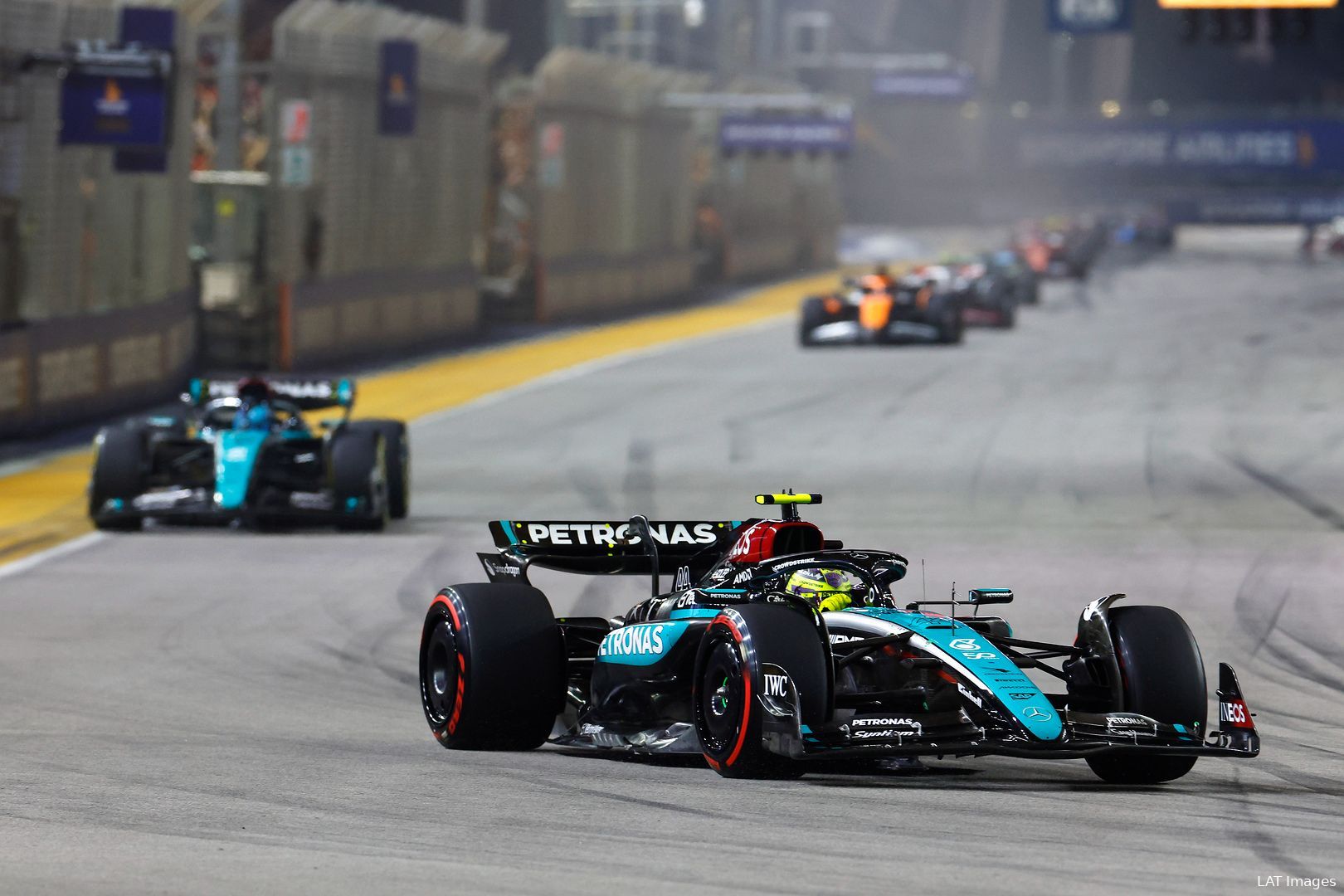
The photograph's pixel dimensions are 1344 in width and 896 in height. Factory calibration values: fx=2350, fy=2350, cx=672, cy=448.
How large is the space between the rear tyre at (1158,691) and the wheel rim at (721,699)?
4.70 feet

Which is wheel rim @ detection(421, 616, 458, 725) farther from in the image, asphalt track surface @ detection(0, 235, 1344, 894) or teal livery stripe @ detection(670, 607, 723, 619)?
teal livery stripe @ detection(670, 607, 723, 619)

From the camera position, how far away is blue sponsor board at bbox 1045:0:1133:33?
5369cm

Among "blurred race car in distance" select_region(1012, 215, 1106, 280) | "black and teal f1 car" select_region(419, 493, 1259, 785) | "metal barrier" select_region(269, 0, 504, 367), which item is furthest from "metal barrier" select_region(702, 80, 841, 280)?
"black and teal f1 car" select_region(419, 493, 1259, 785)

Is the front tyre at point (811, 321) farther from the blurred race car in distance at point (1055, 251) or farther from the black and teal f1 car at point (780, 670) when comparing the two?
the black and teal f1 car at point (780, 670)

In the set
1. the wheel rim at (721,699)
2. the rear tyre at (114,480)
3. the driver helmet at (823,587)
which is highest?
the driver helmet at (823,587)

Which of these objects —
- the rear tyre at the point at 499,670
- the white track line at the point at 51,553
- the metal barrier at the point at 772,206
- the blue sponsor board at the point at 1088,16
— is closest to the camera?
the rear tyre at the point at 499,670

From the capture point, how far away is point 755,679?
29.2ft

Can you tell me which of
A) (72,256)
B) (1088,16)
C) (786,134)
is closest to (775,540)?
(72,256)

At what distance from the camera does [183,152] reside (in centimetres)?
3203

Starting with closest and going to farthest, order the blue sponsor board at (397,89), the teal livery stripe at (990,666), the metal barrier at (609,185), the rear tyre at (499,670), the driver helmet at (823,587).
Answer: the teal livery stripe at (990,666) → the driver helmet at (823,587) → the rear tyre at (499,670) → the blue sponsor board at (397,89) → the metal barrier at (609,185)

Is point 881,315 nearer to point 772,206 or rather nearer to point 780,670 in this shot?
point 780,670

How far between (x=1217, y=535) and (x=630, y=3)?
37.6m

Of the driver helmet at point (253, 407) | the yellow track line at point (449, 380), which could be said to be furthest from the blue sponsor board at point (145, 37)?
the driver helmet at point (253, 407)

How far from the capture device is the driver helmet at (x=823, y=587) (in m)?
9.84
